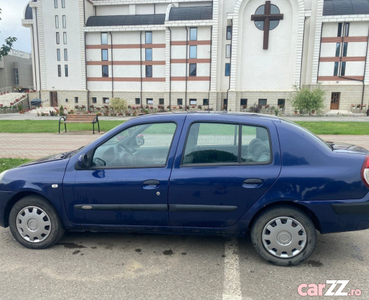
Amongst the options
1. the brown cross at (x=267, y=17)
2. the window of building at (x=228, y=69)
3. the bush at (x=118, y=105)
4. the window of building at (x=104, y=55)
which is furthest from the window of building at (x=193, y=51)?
the window of building at (x=104, y=55)

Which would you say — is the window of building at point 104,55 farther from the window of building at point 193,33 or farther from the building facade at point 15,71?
the building facade at point 15,71

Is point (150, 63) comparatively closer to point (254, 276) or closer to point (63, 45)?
point (63, 45)

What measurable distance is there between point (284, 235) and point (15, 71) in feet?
222

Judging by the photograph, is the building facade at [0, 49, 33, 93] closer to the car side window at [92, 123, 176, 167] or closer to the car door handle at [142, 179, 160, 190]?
the car side window at [92, 123, 176, 167]

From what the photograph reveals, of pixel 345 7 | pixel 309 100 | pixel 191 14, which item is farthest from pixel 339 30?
pixel 191 14

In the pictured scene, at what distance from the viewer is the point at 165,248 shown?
3686mm

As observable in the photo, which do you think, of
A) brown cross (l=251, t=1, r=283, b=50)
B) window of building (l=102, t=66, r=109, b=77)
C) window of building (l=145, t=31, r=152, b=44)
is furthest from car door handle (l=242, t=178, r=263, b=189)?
window of building (l=102, t=66, r=109, b=77)

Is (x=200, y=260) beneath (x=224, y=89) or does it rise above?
beneath

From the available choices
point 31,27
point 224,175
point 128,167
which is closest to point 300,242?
point 224,175

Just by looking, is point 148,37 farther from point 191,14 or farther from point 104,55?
point 104,55

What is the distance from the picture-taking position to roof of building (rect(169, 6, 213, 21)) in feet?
133

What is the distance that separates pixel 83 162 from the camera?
3.43 m

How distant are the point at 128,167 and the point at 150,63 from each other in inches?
1632

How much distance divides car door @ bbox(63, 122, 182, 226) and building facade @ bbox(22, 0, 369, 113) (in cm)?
3666
